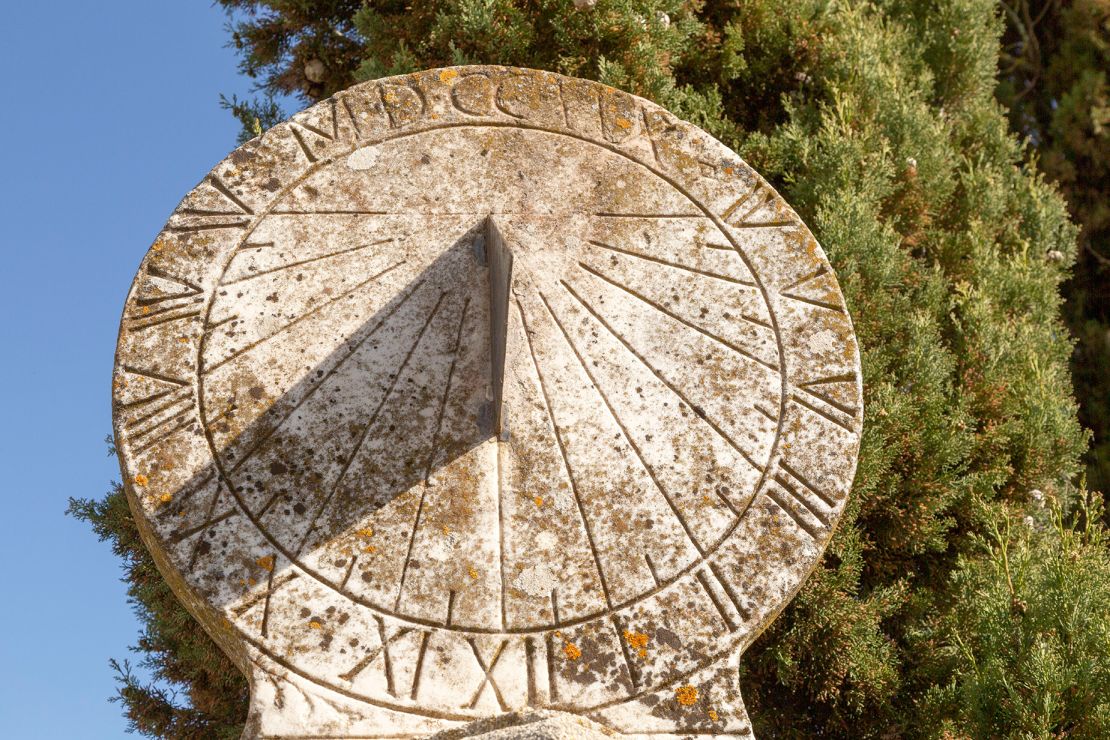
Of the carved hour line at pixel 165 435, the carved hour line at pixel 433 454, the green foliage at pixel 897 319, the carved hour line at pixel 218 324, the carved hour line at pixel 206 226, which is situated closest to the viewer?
the carved hour line at pixel 433 454

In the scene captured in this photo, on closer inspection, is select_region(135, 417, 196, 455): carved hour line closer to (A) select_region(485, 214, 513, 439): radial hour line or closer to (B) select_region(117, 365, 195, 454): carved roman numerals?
(B) select_region(117, 365, 195, 454): carved roman numerals

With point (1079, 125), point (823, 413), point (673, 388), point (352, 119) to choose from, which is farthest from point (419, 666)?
point (1079, 125)

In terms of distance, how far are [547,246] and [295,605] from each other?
44.0 inches

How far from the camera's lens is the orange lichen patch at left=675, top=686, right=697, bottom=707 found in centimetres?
269

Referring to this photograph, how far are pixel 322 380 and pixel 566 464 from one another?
2.05 ft

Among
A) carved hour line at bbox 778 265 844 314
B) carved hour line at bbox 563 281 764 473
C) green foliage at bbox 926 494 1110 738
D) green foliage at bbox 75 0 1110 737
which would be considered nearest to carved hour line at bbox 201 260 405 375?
carved hour line at bbox 563 281 764 473

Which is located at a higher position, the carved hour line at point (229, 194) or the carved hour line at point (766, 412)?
the carved hour line at point (229, 194)

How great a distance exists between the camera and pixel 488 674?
268 centimetres

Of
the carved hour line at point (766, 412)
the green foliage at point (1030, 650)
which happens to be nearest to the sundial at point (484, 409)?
the carved hour line at point (766, 412)

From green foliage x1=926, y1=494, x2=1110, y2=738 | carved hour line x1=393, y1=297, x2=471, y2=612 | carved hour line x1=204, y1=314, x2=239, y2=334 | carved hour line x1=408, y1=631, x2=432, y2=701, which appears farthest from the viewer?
green foliage x1=926, y1=494, x2=1110, y2=738

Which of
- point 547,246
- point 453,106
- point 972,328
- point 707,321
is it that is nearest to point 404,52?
point 453,106

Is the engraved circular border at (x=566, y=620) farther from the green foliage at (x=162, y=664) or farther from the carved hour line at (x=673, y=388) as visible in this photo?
the green foliage at (x=162, y=664)

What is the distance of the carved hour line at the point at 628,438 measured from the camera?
288cm

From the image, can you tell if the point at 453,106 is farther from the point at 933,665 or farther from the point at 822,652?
the point at 933,665
